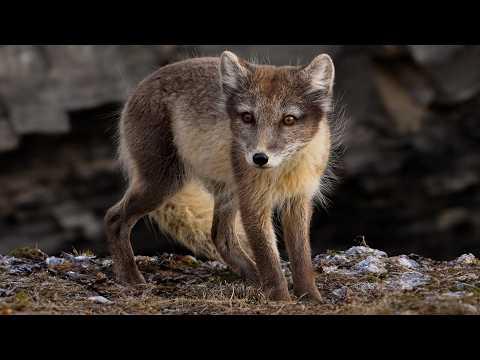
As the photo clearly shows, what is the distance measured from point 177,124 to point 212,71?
51 centimetres

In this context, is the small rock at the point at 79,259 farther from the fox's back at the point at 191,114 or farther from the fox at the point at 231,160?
the fox's back at the point at 191,114

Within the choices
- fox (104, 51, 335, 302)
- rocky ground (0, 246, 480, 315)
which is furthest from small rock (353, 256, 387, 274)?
fox (104, 51, 335, 302)

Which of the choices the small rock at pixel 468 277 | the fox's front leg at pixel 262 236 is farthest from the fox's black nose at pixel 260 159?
the small rock at pixel 468 277

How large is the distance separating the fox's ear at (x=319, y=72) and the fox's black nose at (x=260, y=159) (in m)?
0.70

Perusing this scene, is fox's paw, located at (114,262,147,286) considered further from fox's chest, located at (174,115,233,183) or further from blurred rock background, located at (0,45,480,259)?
blurred rock background, located at (0,45,480,259)

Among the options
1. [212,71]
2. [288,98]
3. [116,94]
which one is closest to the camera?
[288,98]

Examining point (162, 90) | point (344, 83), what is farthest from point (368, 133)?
point (162, 90)

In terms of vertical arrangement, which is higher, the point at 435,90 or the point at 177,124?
the point at 177,124

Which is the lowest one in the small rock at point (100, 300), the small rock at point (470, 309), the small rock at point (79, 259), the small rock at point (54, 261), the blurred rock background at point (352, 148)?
the blurred rock background at point (352, 148)

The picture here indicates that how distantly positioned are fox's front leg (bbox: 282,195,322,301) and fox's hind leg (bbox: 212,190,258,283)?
0.69 m

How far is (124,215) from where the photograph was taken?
737 cm

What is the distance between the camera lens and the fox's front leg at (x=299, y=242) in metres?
6.50

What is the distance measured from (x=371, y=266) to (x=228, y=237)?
1.25 m

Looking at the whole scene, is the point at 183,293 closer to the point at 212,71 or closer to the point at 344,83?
the point at 212,71
